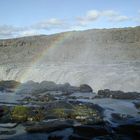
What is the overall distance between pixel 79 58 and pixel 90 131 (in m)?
38.0

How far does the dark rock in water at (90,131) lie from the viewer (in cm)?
1069

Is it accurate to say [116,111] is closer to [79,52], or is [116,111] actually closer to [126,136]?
[126,136]

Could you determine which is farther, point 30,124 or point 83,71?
point 83,71

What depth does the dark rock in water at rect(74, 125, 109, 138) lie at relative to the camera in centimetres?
1069

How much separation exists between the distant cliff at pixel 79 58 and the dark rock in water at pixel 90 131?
12.6 meters

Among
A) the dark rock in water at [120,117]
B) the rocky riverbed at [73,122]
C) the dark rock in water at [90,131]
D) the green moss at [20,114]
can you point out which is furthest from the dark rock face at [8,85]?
the dark rock in water at [90,131]

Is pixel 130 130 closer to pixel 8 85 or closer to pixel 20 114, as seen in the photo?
pixel 20 114

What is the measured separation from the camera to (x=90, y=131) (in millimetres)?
10953

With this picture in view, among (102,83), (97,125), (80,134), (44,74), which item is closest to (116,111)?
(97,125)

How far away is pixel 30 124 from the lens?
12.3 m

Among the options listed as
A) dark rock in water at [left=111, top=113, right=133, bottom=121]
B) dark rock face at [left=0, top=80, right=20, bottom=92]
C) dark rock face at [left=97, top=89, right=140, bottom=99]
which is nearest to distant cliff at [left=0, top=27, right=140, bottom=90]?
dark rock face at [left=97, top=89, right=140, bottom=99]

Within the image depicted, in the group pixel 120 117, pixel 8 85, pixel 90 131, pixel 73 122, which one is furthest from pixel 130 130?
pixel 8 85

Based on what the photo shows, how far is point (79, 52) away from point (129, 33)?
10.2 metres

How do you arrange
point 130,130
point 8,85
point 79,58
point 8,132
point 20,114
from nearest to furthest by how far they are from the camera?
point 130,130 → point 8,132 → point 20,114 → point 8,85 → point 79,58
